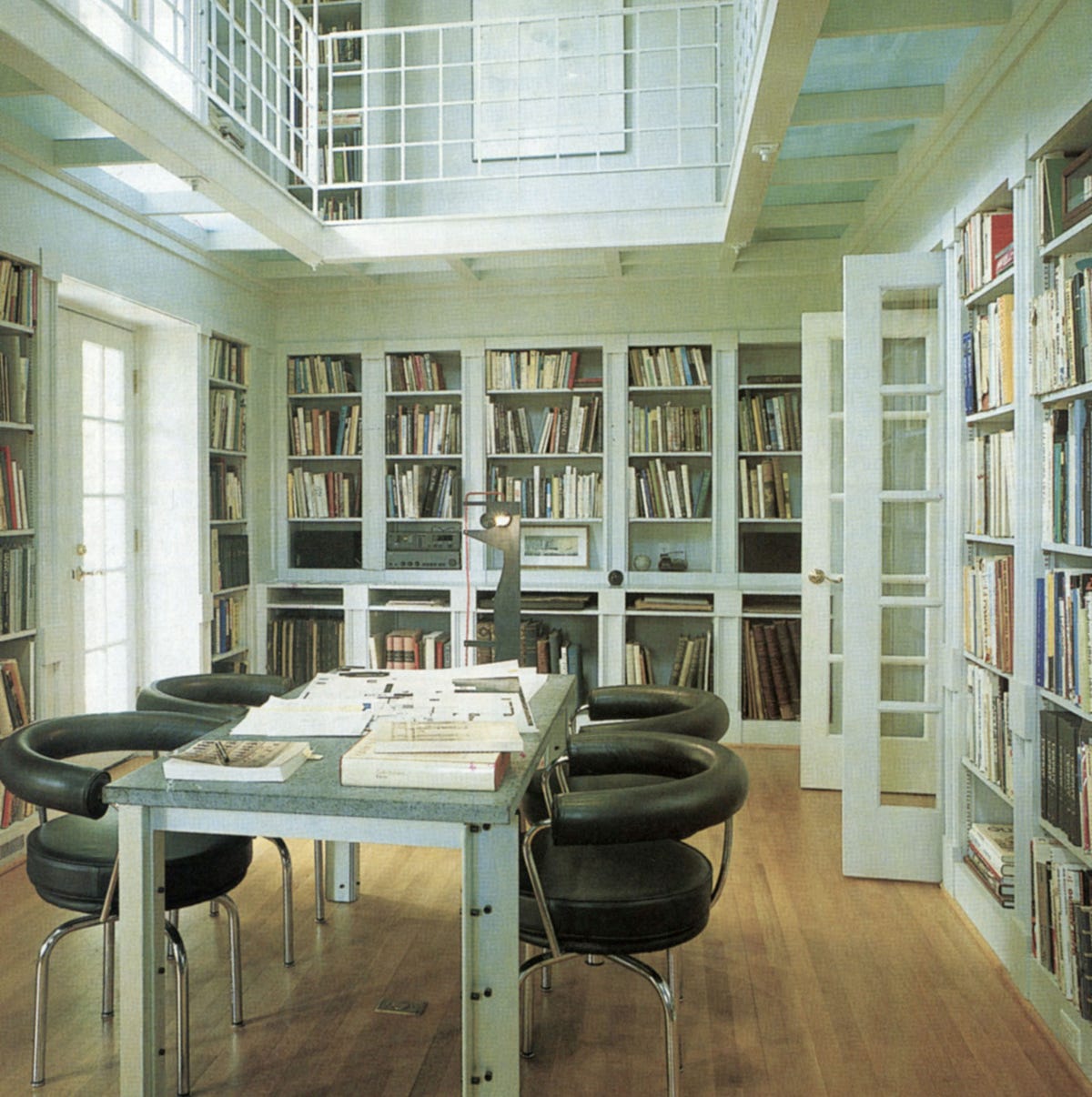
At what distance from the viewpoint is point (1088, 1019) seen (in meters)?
2.14

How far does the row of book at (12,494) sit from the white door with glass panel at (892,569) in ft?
10.0

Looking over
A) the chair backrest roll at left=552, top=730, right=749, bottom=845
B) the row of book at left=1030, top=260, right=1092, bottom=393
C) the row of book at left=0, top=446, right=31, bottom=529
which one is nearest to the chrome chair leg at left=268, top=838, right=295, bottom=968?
the chair backrest roll at left=552, top=730, right=749, bottom=845

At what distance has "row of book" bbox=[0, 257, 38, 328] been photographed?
11.3ft

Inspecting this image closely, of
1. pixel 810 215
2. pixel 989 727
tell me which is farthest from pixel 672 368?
pixel 989 727

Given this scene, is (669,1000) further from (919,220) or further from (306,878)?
(919,220)

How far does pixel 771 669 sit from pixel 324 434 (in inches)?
116

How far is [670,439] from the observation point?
533 centimetres

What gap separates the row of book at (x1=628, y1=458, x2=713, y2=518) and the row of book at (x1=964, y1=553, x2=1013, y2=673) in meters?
2.31

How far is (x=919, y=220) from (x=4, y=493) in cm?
363

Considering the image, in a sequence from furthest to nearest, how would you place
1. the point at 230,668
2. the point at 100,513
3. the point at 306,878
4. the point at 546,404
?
the point at 546,404 < the point at 230,668 < the point at 100,513 < the point at 306,878

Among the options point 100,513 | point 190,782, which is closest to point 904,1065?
point 190,782

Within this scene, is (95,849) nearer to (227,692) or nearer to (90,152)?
(227,692)

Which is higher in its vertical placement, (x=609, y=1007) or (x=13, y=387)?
(x=13, y=387)

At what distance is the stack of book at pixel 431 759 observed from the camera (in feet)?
5.70
